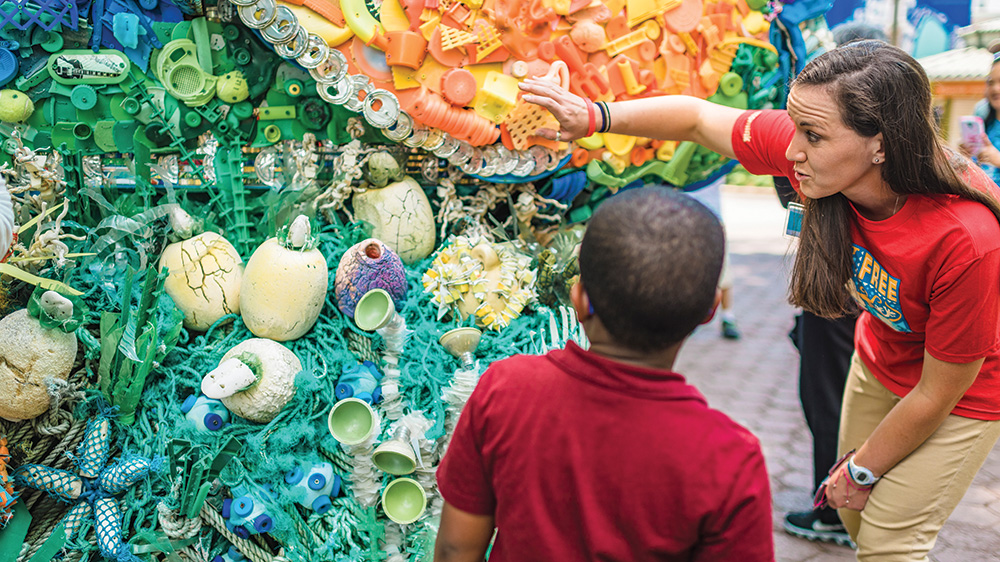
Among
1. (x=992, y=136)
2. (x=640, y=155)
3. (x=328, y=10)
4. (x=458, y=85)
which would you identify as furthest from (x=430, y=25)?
(x=992, y=136)

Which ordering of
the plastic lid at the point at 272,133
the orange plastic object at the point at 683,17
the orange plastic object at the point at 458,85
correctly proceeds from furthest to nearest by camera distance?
the orange plastic object at the point at 683,17
the plastic lid at the point at 272,133
the orange plastic object at the point at 458,85

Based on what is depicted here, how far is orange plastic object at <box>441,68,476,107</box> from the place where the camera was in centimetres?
221

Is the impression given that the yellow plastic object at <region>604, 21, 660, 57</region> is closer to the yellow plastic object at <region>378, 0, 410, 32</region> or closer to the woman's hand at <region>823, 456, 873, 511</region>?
the yellow plastic object at <region>378, 0, 410, 32</region>

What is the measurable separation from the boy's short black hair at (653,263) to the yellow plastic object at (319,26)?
1488mm

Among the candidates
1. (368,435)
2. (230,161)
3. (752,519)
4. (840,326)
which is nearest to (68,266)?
(230,161)

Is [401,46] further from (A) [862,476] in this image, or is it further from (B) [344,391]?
(A) [862,476]

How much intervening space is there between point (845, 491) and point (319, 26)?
1.91 m

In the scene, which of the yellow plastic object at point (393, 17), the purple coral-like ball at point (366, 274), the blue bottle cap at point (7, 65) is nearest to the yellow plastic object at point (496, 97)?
the yellow plastic object at point (393, 17)

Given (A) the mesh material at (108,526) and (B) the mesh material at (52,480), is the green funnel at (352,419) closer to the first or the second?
(A) the mesh material at (108,526)

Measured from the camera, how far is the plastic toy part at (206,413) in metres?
1.83

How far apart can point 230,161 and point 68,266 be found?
57 centimetres

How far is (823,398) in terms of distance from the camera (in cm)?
250

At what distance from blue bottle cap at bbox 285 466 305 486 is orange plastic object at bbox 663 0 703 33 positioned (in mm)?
1864

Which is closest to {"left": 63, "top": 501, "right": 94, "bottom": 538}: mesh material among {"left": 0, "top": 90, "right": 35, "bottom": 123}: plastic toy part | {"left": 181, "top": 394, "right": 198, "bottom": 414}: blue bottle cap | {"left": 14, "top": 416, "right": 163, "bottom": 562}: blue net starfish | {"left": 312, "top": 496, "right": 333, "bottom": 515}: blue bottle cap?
{"left": 14, "top": 416, "right": 163, "bottom": 562}: blue net starfish
